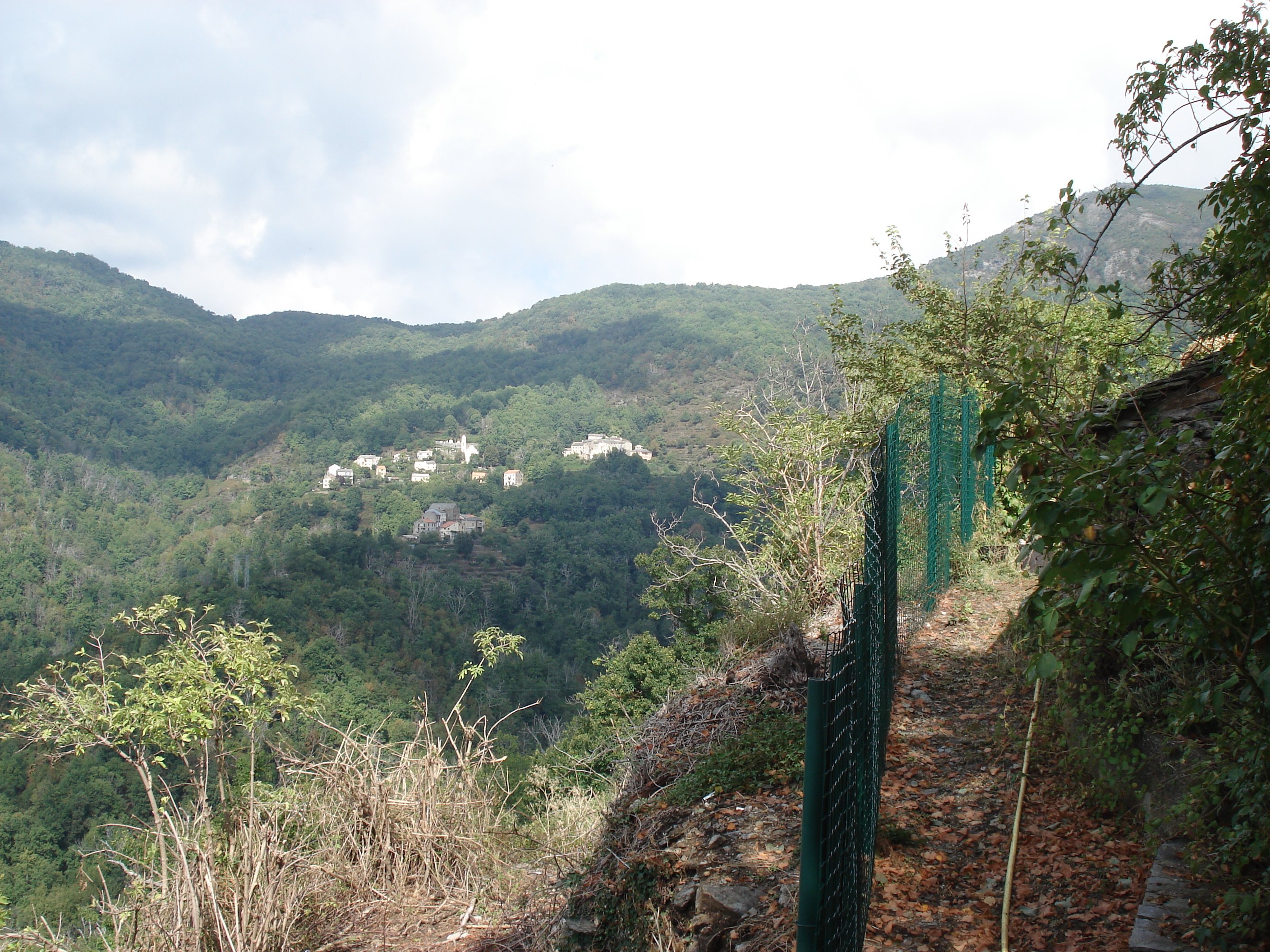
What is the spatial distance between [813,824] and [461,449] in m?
115

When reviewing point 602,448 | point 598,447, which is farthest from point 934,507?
point 598,447

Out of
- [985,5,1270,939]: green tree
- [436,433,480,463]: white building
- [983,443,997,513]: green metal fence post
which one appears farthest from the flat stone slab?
[436,433,480,463]: white building

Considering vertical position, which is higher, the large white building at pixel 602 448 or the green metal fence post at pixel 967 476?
the large white building at pixel 602 448

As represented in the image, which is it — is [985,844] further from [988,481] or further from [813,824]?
[988,481]

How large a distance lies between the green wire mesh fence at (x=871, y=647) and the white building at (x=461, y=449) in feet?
346

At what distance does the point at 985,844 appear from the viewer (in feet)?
10.3

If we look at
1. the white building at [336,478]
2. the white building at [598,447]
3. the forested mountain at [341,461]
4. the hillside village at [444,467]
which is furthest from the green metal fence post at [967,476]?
the white building at [336,478]

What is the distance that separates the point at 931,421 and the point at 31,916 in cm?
3046

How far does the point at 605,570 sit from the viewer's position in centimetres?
6806

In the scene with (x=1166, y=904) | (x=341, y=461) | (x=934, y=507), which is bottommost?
(x=1166, y=904)

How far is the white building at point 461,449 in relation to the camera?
111312 millimetres

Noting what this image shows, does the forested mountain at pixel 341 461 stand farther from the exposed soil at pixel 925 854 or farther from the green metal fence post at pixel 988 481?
the exposed soil at pixel 925 854

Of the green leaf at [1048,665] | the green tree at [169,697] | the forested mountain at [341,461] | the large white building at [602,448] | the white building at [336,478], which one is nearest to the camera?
the green leaf at [1048,665]

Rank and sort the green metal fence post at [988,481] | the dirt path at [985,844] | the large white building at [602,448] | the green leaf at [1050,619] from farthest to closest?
the large white building at [602,448], the green metal fence post at [988,481], the dirt path at [985,844], the green leaf at [1050,619]
